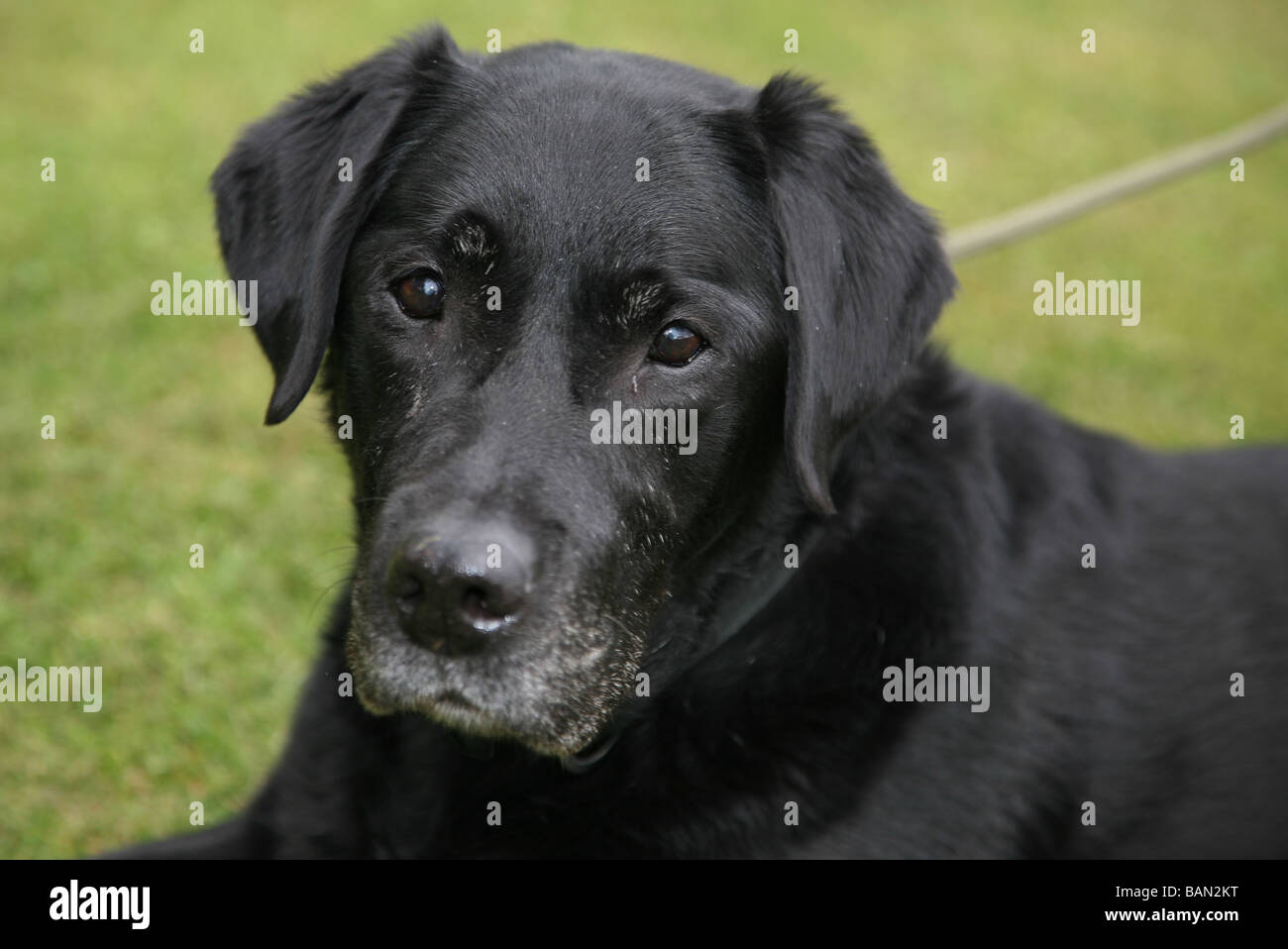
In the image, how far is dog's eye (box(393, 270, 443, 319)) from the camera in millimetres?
2928

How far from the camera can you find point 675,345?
288cm

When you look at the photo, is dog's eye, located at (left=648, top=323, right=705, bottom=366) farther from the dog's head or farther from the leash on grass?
the leash on grass

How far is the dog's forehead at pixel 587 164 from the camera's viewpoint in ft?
9.35

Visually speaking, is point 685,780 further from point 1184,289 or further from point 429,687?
point 1184,289

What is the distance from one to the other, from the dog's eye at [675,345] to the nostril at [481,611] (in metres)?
0.69

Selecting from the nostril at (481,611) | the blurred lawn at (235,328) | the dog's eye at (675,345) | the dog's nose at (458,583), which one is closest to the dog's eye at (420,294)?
the dog's eye at (675,345)

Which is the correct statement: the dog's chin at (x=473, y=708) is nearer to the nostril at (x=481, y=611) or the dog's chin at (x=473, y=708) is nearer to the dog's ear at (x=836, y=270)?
the nostril at (x=481, y=611)

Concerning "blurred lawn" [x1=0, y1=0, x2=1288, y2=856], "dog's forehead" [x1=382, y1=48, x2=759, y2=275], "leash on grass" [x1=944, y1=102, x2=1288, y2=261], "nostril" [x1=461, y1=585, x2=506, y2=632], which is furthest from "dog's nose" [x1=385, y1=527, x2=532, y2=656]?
"leash on grass" [x1=944, y1=102, x2=1288, y2=261]

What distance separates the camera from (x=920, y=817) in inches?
123

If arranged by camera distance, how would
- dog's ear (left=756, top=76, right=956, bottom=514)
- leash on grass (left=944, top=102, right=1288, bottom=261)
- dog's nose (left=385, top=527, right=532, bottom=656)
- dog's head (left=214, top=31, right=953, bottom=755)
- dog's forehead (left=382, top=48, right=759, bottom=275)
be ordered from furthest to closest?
leash on grass (left=944, top=102, right=1288, bottom=261)
dog's ear (left=756, top=76, right=956, bottom=514)
dog's forehead (left=382, top=48, right=759, bottom=275)
dog's head (left=214, top=31, right=953, bottom=755)
dog's nose (left=385, top=527, right=532, bottom=656)

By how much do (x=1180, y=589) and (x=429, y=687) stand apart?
2.13 metres

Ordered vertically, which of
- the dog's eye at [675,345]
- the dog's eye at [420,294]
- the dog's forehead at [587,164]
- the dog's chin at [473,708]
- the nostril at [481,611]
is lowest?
the dog's chin at [473,708]

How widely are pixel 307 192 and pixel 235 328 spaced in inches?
158
